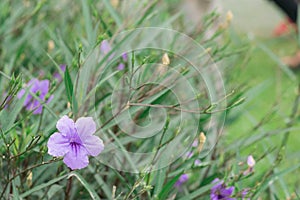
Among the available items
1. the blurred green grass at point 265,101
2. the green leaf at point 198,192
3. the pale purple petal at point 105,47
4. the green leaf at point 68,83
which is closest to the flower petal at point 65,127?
the green leaf at point 68,83

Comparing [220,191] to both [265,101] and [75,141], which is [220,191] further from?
[265,101]

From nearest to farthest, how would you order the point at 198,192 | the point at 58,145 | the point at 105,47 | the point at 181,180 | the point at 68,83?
the point at 58,145
the point at 68,83
the point at 198,192
the point at 181,180
the point at 105,47

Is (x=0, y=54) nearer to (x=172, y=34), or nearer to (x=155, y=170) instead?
(x=172, y=34)

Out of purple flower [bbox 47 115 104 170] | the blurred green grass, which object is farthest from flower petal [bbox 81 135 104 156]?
the blurred green grass

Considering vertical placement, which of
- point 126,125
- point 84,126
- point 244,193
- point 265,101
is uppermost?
point 84,126

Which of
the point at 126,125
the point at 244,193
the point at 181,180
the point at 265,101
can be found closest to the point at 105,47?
the point at 126,125

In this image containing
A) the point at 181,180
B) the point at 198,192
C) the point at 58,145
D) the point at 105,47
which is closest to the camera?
the point at 58,145

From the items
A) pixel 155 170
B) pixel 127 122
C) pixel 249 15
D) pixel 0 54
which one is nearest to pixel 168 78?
pixel 127 122

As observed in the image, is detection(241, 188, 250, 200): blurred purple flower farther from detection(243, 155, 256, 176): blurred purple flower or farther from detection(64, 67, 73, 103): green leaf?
detection(64, 67, 73, 103): green leaf
